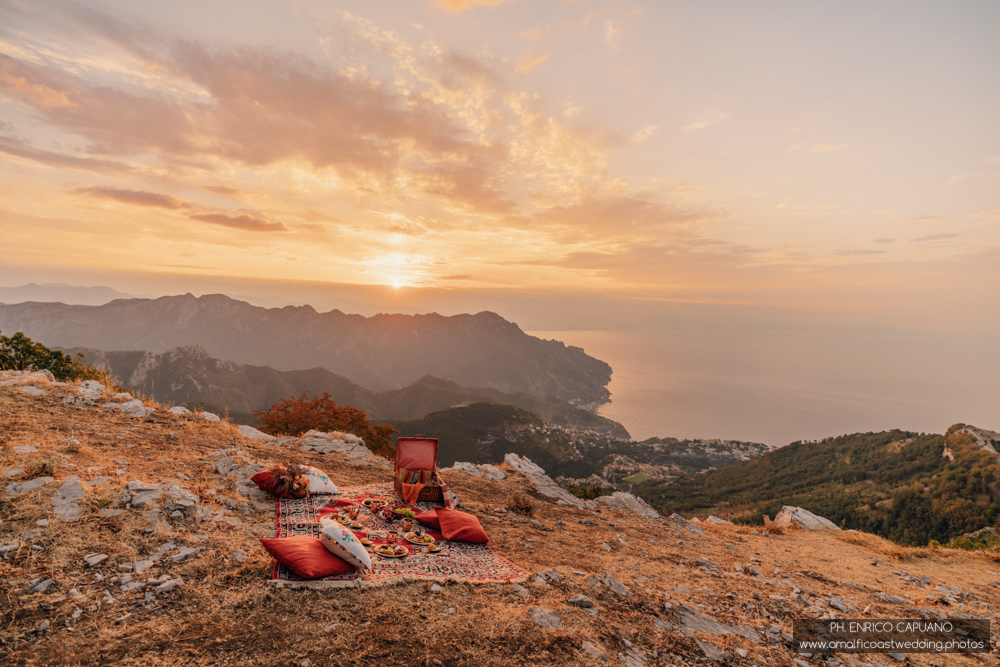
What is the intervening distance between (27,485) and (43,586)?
246cm

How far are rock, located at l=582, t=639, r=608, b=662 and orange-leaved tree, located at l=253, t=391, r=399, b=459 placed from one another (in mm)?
15951

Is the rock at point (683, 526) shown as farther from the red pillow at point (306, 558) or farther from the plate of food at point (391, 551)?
the red pillow at point (306, 558)

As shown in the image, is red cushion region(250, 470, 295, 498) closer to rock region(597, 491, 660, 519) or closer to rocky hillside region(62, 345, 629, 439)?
rock region(597, 491, 660, 519)

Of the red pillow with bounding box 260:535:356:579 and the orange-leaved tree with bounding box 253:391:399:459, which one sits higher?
the red pillow with bounding box 260:535:356:579

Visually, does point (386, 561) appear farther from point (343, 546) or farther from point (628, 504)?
point (628, 504)

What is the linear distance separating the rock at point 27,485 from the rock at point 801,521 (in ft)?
60.6

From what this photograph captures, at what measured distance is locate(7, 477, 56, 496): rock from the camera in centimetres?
493

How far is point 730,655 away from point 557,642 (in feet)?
7.28

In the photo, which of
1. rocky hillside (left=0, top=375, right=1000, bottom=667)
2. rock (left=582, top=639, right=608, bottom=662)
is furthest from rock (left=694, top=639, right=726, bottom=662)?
rock (left=582, top=639, right=608, bottom=662)

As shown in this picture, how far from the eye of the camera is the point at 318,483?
8008 millimetres

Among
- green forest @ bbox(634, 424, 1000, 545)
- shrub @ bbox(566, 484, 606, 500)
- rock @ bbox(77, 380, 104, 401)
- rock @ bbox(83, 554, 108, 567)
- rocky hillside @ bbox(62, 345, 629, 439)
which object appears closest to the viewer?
rock @ bbox(83, 554, 108, 567)

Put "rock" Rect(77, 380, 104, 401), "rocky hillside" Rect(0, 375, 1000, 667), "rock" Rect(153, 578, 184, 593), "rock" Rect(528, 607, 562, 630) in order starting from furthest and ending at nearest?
"rock" Rect(77, 380, 104, 401), "rock" Rect(528, 607, 562, 630), "rock" Rect(153, 578, 184, 593), "rocky hillside" Rect(0, 375, 1000, 667)

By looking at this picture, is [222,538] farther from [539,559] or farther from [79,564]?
[539,559]

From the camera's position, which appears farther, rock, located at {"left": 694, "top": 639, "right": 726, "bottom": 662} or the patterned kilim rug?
the patterned kilim rug
